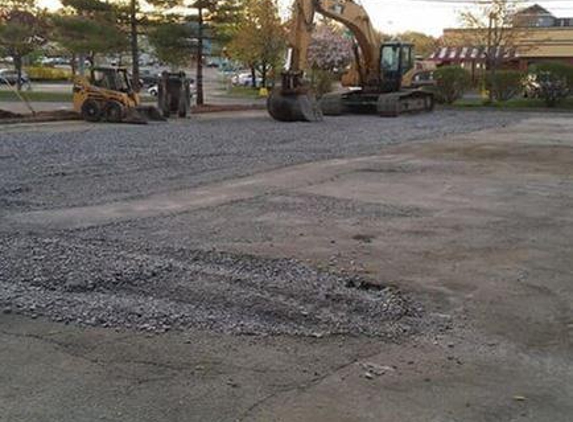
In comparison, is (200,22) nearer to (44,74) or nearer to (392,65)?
(392,65)

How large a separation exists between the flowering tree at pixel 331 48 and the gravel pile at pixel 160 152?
44.0 m

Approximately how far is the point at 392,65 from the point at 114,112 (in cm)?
1402

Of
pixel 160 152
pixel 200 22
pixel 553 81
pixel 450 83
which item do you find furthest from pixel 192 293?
pixel 450 83

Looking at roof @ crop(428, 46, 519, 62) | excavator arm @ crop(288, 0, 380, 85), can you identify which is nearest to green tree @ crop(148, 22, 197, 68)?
excavator arm @ crop(288, 0, 380, 85)

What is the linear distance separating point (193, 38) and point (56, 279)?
33.4 meters

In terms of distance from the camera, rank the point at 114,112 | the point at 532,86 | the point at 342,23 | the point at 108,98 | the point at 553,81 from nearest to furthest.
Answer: the point at 114,112
the point at 108,98
the point at 342,23
the point at 553,81
the point at 532,86

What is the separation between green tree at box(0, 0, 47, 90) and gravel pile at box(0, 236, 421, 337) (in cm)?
3954

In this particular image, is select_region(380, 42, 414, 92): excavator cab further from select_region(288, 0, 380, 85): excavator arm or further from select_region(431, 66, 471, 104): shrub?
select_region(431, 66, 471, 104): shrub

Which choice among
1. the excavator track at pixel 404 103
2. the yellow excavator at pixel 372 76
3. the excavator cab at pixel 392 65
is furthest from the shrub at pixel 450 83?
the excavator cab at pixel 392 65

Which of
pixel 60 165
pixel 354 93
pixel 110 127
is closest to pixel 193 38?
pixel 354 93

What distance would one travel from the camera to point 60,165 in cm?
1556

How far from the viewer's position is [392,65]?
35.8m

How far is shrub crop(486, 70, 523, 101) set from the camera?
→ 146ft

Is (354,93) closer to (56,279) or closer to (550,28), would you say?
(56,279)
